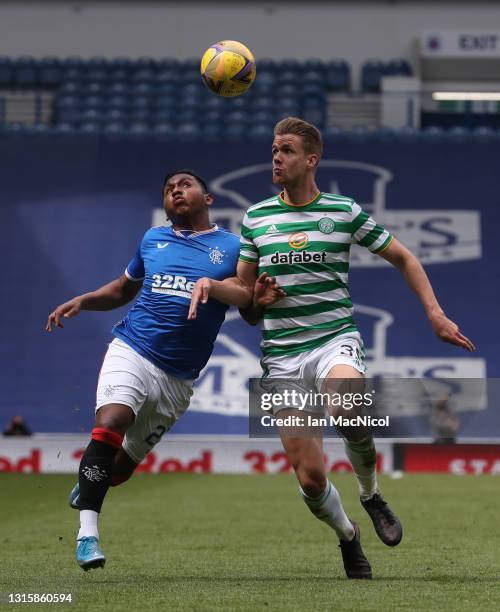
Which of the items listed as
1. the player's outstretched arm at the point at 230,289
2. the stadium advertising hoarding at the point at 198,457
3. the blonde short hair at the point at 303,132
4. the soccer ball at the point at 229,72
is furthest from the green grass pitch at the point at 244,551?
the soccer ball at the point at 229,72

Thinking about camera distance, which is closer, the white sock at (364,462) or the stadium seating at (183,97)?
the white sock at (364,462)

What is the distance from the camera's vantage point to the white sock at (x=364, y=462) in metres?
6.27

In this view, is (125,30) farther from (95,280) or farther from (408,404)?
(408,404)

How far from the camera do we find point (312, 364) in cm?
617

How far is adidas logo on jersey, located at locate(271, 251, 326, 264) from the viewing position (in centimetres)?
624

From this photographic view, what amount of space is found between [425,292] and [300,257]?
2.18 feet

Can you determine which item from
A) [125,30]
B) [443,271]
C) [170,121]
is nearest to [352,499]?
[443,271]

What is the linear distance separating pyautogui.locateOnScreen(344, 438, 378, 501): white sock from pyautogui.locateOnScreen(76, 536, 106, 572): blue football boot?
139 cm

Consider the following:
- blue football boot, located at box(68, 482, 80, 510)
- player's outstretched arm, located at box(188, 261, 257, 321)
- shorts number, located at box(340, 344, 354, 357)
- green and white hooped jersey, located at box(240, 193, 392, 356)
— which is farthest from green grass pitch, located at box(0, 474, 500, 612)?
player's outstretched arm, located at box(188, 261, 257, 321)

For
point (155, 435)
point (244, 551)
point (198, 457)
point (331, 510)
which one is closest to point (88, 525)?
point (155, 435)

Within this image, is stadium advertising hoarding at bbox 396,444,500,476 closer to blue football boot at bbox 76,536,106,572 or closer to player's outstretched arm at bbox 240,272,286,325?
player's outstretched arm at bbox 240,272,286,325

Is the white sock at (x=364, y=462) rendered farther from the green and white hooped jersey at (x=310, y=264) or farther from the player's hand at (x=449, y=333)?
the player's hand at (x=449, y=333)

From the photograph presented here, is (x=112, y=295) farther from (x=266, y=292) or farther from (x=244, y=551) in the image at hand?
(x=244, y=551)

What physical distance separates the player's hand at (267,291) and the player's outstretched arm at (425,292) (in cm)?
59
